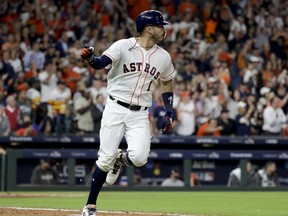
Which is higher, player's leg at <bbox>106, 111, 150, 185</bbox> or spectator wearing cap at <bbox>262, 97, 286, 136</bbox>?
player's leg at <bbox>106, 111, 150, 185</bbox>

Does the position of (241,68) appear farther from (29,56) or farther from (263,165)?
(29,56)

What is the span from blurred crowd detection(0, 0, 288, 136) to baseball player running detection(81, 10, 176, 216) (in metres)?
7.78

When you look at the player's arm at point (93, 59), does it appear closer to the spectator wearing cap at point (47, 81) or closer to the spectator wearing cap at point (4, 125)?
the spectator wearing cap at point (4, 125)

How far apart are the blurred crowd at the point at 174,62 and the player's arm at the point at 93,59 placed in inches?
317

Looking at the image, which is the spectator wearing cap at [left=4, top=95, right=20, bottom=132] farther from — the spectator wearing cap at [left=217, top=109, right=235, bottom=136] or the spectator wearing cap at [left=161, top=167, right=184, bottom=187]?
the spectator wearing cap at [left=217, top=109, right=235, bottom=136]

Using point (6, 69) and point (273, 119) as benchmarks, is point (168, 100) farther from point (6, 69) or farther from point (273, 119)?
point (6, 69)

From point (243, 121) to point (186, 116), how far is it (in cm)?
122

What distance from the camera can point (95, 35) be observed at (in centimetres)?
1947

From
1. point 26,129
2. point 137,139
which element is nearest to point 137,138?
point 137,139

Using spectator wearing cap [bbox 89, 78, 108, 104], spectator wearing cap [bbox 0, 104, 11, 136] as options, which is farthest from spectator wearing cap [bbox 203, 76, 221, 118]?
spectator wearing cap [bbox 0, 104, 11, 136]

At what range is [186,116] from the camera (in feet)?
55.8

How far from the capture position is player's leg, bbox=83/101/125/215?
8695 mm

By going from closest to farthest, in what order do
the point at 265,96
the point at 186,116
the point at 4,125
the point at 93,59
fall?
the point at 93,59 → the point at 4,125 → the point at 186,116 → the point at 265,96

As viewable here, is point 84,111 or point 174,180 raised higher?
point 84,111
